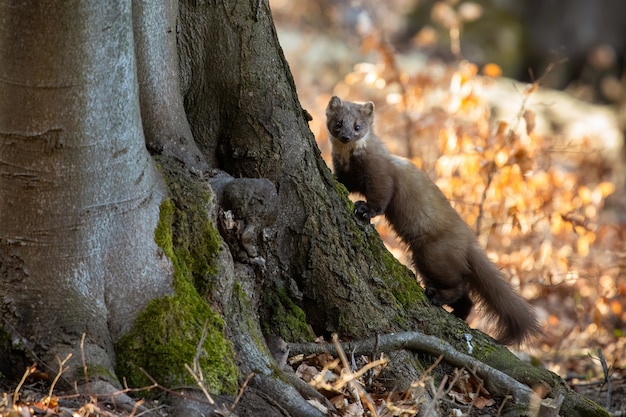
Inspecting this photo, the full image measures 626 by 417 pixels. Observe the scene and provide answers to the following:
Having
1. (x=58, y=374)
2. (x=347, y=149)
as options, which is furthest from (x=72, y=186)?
(x=347, y=149)

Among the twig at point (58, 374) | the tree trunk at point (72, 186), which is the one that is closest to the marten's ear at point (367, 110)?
the tree trunk at point (72, 186)

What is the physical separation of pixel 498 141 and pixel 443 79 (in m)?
2.06

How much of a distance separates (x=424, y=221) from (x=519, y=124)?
2.85 m

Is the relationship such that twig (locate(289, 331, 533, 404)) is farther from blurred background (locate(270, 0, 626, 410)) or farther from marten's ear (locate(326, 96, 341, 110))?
marten's ear (locate(326, 96, 341, 110))

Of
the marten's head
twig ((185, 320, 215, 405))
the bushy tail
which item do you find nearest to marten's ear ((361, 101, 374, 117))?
the marten's head

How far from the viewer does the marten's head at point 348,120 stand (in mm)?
6273

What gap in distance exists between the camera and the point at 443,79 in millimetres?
9188

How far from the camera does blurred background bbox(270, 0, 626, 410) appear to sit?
7.30m

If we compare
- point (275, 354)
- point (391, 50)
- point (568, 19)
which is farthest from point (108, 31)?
point (568, 19)

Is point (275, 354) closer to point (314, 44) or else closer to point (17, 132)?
point (17, 132)

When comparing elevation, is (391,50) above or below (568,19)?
below

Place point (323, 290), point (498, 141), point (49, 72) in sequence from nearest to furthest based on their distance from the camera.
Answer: point (49, 72)
point (323, 290)
point (498, 141)

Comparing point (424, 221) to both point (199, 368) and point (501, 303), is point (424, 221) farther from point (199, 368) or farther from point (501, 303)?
point (199, 368)

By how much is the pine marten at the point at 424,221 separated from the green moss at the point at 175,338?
2.35 m
